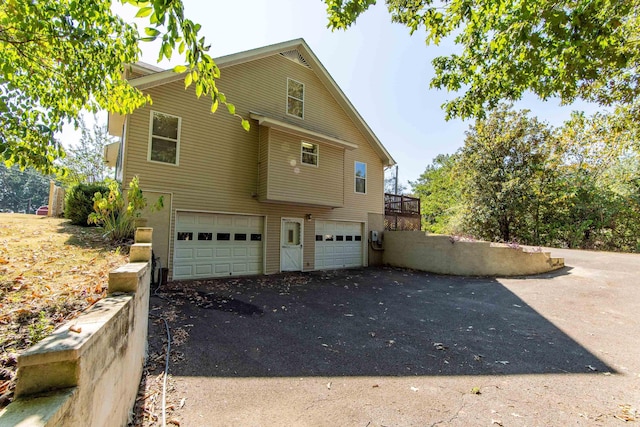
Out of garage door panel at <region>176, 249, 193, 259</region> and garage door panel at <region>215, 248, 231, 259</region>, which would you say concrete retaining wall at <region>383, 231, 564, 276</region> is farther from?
garage door panel at <region>176, 249, 193, 259</region>

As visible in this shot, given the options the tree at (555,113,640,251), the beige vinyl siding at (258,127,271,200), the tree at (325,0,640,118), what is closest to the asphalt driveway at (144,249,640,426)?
the beige vinyl siding at (258,127,271,200)

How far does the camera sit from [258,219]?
998cm

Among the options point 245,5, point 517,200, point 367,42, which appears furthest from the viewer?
point 517,200

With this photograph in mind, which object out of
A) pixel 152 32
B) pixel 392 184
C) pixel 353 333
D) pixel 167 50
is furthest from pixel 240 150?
pixel 392 184

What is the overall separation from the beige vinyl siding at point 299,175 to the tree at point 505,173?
33.2ft

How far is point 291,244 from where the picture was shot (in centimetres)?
1069

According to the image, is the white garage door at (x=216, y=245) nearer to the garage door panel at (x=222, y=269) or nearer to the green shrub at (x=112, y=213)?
the garage door panel at (x=222, y=269)

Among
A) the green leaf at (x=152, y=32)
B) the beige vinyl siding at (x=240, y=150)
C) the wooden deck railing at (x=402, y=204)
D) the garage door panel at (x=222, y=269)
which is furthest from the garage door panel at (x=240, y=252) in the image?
the green leaf at (x=152, y=32)

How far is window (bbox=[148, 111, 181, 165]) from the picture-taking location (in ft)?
26.6

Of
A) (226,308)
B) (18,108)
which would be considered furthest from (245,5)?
(226,308)

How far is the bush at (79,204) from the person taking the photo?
8.26 metres

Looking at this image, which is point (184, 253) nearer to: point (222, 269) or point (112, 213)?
point (222, 269)

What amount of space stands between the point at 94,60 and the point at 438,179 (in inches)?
1243

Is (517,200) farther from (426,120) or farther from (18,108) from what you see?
(18,108)
